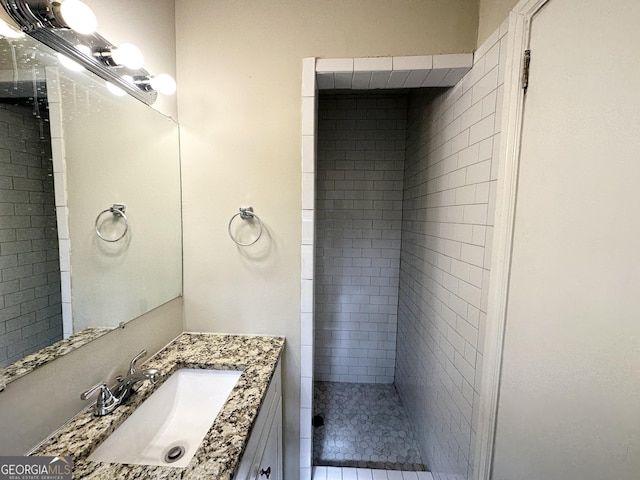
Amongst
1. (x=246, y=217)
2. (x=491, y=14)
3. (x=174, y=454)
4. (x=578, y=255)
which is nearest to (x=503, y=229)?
(x=578, y=255)

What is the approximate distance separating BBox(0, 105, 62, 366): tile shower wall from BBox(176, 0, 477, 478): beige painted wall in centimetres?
61

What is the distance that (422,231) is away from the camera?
1.79 m

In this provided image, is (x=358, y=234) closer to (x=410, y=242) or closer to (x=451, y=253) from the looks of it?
(x=410, y=242)

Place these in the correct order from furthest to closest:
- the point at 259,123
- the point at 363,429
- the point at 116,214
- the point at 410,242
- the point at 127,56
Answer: the point at 410,242
the point at 363,429
the point at 259,123
the point at 116,214
the point at 127,56

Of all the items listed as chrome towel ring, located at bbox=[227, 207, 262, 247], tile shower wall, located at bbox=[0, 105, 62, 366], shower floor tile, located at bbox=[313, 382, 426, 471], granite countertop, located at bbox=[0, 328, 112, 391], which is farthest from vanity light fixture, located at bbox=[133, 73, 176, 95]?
shower floor tile, located at bbox=[313, 382, 426, 471]

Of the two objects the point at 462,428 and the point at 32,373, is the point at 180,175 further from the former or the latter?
the point at 462,428

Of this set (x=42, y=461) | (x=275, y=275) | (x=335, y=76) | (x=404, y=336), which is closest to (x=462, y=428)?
(x=404, y=336)

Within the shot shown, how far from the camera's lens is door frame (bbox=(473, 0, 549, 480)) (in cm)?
82

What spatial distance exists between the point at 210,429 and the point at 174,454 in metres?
0.26

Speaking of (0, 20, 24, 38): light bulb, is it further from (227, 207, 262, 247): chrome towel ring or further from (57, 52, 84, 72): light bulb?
(227, 207, 262, 247): chrome towel ring

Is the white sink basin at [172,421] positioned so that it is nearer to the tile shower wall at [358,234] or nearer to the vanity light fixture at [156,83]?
the vanity light fixture at [156,83]

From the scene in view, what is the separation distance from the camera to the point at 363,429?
6.37 feet

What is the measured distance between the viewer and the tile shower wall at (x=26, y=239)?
2.01ft

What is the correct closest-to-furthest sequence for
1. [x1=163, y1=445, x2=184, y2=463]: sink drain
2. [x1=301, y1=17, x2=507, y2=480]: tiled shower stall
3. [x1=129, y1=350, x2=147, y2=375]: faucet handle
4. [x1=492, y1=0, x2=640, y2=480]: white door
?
[x1=492, y1=0, x2=640, y2=480]: white door < [x1=163, y1=445, x2=184, y2=463]: sink drain < [x1=129, y1=350, x2=147, y2=375]: faucet handle < [x1=301, y1=17, x2=507, y2=480]: tiled shower stall
